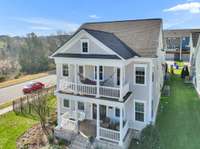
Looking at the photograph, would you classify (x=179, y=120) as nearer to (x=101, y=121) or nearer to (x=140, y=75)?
(x=140, y=75)

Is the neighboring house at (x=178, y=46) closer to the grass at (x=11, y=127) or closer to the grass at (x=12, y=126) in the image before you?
the grass at (x=12, y=126)

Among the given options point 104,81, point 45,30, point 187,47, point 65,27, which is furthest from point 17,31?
point 187,47

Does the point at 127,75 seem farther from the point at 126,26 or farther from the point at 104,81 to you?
the point at 126,26

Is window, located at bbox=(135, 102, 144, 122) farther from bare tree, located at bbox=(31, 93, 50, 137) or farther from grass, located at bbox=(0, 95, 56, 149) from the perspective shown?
grass, located at bbox=(0, 95, 56, 149)

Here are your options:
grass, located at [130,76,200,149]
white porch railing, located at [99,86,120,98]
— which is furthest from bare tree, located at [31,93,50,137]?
grass, located at [130,76,200,149]

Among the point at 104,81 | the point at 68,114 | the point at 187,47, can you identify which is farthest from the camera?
the point at 187,47

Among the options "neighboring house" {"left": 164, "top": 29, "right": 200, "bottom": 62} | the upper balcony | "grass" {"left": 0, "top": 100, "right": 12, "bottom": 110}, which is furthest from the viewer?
"neighboring house" {"left": 164, "top": 29, "right": 200, "bottom": 62}
